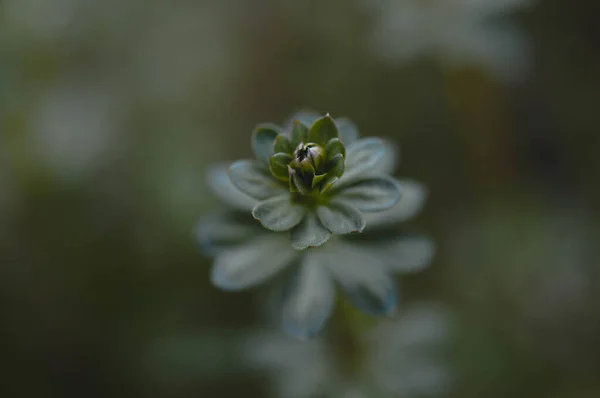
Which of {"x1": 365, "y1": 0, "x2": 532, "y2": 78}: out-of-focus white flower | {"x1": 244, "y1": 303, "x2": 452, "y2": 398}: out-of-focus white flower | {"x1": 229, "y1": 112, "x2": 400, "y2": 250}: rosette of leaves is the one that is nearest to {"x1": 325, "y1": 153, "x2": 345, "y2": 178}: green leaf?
{"x1": 229, "y1": 112, "x2": 400, "y2": 250}: rosette of leaves

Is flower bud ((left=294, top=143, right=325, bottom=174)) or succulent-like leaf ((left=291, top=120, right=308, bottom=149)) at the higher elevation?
succulent-like leaf ((left=291, top=120, right=308, bottom=149))

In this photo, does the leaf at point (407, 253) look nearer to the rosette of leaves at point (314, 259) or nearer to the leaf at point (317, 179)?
the rosette of leaves at point (314, 259)

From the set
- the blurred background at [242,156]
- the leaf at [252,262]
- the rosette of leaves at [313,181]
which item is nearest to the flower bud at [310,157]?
the rosette of leaves at [313,181]

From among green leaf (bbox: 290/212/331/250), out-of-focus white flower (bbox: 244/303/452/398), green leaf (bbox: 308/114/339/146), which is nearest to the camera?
green leaf (bbox: 290/212/331/250)

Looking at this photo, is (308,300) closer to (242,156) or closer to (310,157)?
(310,157)

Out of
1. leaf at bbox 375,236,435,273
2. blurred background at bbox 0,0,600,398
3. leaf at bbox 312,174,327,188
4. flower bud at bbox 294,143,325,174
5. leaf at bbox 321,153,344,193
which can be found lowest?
leaf at bbox 375,236,435,273

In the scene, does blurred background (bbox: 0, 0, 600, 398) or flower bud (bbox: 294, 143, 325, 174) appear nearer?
flower bud (bbox: 294, 143, 325, 174)

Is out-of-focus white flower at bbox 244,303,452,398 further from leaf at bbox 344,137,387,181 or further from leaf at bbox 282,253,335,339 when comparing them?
leaf at bbox 344,137,387,181
